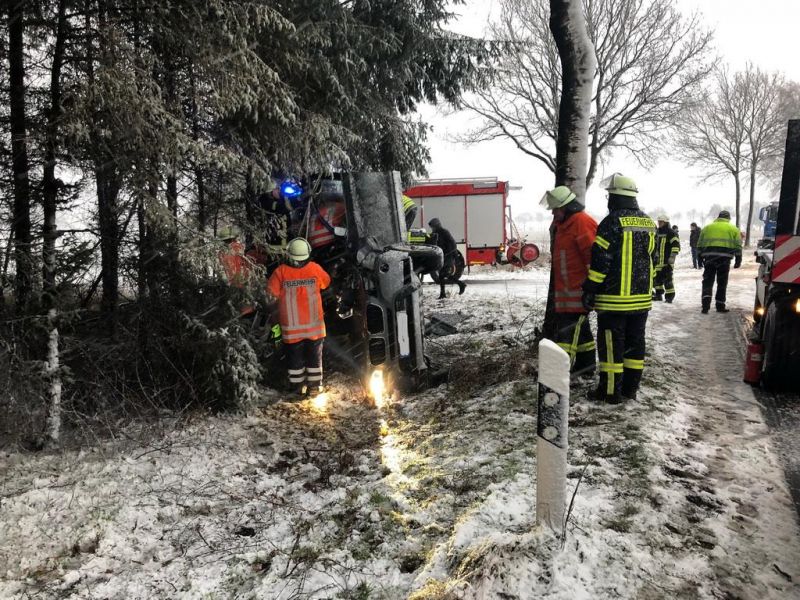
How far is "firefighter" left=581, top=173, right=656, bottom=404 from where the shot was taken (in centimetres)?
437

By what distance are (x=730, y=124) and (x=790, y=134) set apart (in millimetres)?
24435

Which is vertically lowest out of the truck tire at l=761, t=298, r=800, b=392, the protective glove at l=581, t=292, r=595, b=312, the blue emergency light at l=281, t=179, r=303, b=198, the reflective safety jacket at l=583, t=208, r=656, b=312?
the truck tire at l=761, t=298, r=800, b=392

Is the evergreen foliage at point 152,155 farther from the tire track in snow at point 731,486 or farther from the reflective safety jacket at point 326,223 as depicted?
the tire track in snow at point 731,486

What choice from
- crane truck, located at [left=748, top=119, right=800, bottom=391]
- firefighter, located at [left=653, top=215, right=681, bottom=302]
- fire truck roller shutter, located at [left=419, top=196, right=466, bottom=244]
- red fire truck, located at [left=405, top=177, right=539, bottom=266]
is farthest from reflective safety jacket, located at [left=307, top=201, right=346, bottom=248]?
fire truck roller shutter, located at [left=419, top=196, right=466, bottom=244]

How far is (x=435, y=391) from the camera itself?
5535 millimetres

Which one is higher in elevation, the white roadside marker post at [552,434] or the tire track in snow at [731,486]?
the white roadside marker post at [552,434]

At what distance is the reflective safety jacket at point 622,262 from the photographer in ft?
14.3

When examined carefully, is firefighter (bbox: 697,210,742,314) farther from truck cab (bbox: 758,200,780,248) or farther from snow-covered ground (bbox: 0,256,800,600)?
truck cab (bbox: 758,200,780,248)

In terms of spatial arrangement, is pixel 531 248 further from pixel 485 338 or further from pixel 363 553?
pixel 363 553

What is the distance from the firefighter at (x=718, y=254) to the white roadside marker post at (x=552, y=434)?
25.8 feet

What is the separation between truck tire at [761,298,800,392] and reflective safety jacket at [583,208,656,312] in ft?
4.50

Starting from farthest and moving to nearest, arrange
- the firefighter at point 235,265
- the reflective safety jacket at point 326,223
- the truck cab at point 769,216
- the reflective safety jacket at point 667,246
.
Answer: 1. the truck cab at point 769,216
2. the reflective safety jacket at point 667,246
3. the reflective safety jacket at point 326,223
4. the firefighter at point 235,265

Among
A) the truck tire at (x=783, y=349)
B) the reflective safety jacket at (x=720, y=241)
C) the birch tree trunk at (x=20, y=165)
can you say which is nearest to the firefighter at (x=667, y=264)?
the reflective safety jacket at (x=720, y=241)

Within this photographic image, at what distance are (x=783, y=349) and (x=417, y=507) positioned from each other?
3.81 meters
